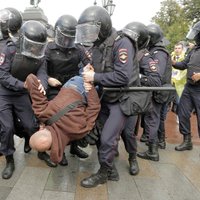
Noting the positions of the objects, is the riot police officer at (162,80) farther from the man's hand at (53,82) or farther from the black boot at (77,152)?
the man's hand at (53,82)

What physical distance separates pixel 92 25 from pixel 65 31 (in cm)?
64

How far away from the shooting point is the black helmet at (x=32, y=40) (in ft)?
11.7

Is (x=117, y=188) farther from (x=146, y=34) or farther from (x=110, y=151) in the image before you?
(x=146, y=34)

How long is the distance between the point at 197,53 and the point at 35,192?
3254 mm

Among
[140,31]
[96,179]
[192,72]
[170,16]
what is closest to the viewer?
[96,179]

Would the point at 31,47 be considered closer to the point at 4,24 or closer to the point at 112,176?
the point at 4,24

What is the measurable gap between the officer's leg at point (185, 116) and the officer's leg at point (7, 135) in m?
2.77

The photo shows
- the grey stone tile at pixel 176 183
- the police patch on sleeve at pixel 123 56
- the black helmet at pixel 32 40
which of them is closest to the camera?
the police patch on sleeve at pixel 123 56

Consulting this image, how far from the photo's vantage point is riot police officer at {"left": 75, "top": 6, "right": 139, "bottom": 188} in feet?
11.3

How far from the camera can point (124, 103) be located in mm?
3629

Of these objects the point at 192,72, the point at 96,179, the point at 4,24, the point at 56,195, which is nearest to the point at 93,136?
the point at 96,179

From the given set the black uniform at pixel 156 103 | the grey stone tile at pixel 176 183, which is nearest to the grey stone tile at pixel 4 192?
the grey stone tile at pixel 176 183

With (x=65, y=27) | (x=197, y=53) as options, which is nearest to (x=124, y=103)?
(x=65, y=27)

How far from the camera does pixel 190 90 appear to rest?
5.24 meters
